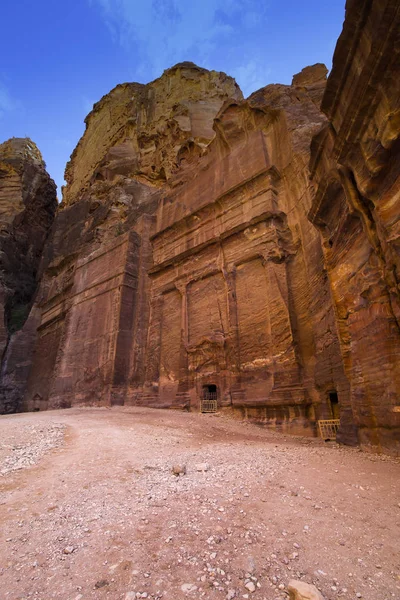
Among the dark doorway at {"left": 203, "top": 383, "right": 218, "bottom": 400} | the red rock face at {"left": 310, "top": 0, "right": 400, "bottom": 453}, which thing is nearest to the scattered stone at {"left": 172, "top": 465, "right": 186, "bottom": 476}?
the red rock face at {"left": 310, "top": 0, "right": 400, "bottom": 453}

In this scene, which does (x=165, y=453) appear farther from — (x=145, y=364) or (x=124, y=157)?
(x=124, y=157)

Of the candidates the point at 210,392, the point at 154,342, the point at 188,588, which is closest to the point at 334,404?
the point at 210,392

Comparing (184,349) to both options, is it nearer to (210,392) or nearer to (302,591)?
(210,392)

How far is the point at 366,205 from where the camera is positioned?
4.63 metres

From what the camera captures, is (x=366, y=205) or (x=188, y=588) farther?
(x=366, y=205)

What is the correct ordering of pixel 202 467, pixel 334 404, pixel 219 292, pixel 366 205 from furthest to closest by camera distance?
1. pixel 219 292
2. pixel 334 404
3. pixel 366 205
4. pixel 202 467

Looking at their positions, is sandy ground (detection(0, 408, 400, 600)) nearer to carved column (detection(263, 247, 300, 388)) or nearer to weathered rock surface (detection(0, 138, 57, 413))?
carved column (detection(263, 247, 300, 388))

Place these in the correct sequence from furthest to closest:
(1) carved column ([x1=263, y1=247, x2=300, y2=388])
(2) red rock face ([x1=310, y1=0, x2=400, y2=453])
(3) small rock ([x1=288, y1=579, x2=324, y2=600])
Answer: (1) carved column ([x1=263, y1=247, x2=300, y2=388]), (2) red rock face ([x1=310, y1=0, x2=400, y2=453]), (3) small rock ([x1=288, y1=579, x2=324, y2=600])

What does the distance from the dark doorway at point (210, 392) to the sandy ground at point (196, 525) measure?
582cm

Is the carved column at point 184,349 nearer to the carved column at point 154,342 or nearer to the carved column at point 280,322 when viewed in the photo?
the carved column at point 154,342

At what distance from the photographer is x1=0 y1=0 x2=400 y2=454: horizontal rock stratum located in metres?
4.23

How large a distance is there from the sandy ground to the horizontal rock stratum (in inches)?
70.7

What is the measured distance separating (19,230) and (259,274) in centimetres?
2450

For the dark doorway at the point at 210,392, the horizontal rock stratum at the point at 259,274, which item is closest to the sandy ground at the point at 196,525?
the horizontal rock stratum at the point at 259,274
